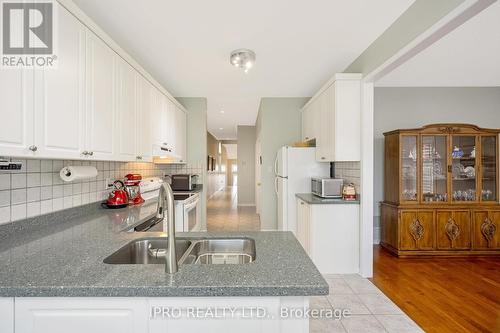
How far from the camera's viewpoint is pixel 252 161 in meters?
7.59

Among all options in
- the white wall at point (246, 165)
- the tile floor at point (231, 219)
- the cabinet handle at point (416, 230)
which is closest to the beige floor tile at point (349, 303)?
the cabinet handle at point (416, 230)

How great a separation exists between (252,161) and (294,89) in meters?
3.90

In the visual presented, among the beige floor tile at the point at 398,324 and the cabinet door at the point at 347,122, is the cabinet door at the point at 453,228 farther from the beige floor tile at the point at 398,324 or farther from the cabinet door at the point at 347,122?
the beige floor tile at the point at 398,324

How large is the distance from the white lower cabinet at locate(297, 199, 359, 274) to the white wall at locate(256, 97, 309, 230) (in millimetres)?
1624

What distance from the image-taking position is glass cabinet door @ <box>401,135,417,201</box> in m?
3.29

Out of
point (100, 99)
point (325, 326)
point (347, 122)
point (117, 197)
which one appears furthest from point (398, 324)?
point (100, 99)

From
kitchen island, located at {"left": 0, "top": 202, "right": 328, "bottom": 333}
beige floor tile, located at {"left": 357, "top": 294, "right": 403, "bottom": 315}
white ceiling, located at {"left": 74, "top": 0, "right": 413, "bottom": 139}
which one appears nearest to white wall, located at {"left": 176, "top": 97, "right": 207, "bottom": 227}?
white ceiling, located at {"left": 74, "top": 0, "right": 413, "bottom": 139}

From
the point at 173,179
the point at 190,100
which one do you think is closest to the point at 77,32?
the point at 173,179

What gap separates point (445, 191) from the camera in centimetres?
330

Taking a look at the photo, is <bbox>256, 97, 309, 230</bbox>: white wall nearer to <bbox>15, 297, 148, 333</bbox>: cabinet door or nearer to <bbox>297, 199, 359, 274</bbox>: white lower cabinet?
<bbox>297, 199, 359, 274</bbox>: white lower cabinet

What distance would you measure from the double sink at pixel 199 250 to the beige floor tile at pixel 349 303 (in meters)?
1.35

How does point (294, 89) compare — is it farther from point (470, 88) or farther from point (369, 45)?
point (470, 88)

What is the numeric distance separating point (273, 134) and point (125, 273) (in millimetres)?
3779

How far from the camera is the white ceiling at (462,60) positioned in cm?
222
